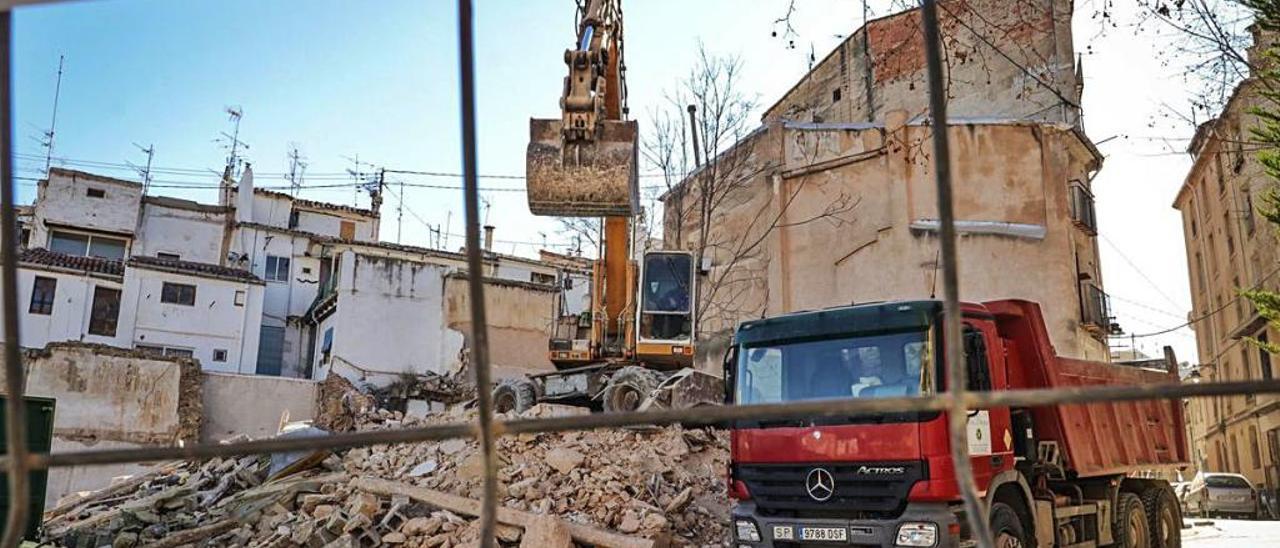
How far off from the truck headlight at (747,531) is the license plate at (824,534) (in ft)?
1.71

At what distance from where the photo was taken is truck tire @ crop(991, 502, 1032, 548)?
831 centimetres

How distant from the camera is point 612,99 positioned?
12.1 meters

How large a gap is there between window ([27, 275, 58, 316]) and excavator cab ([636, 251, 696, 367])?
2546 cm

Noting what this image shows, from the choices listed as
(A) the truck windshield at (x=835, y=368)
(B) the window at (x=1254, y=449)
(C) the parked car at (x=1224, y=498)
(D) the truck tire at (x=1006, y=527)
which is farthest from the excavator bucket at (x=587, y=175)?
(B) the window at (x=1254, y=449)

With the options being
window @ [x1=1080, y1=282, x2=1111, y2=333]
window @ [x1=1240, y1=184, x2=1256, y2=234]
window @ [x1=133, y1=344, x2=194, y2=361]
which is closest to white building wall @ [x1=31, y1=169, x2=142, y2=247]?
window @ [x1=133, y1=344, x2=194, y2=361]

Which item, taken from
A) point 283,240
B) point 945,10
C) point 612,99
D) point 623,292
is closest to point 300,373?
point 283,240

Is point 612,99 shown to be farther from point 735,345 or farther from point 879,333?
point 879,333

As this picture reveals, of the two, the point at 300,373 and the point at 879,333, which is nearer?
the point at 879,333

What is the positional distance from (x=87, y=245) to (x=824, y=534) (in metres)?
37.4

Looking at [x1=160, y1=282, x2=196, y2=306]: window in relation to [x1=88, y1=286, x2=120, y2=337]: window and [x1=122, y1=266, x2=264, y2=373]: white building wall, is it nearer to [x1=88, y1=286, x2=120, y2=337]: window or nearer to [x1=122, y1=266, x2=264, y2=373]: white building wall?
[x1=122, y1=266, x2=264, y2=373]: white building wall

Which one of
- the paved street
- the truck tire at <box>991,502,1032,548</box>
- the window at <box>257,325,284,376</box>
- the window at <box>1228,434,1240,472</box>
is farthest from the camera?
the window at <box>257,325,284,376</box>

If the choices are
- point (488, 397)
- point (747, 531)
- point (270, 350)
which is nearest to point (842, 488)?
point (747, 531)

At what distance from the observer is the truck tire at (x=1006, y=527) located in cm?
831

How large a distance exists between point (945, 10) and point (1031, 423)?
4.68 meters
